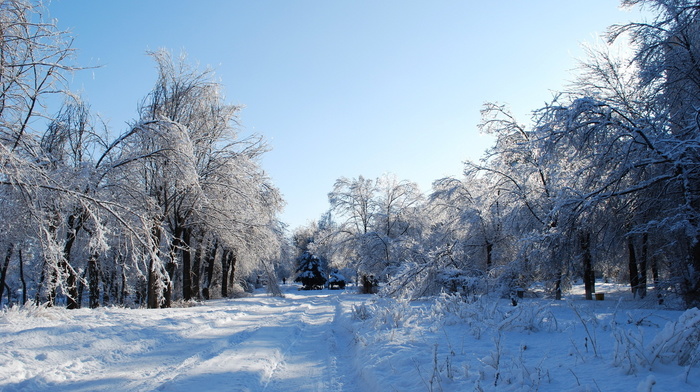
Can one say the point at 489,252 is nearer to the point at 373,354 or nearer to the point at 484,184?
the point at 484,184

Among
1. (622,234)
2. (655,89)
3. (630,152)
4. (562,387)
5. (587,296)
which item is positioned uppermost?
(655,89)

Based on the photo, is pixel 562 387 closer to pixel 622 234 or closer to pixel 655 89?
pixel 622 234

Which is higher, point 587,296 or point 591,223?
point 591,223

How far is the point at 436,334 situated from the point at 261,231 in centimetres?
1442

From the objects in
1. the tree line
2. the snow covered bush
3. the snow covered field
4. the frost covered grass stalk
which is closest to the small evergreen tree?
the tree line

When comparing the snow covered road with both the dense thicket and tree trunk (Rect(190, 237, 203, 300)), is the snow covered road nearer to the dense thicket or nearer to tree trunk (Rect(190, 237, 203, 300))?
the dense thicket

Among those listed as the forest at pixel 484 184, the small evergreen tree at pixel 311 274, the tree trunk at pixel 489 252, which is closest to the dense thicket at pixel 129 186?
the forest at pixel 484 184

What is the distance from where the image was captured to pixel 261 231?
68.7ft

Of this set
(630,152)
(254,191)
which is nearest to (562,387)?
(630,152)

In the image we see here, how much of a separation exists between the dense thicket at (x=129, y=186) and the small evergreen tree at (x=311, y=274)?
3701 centimetres

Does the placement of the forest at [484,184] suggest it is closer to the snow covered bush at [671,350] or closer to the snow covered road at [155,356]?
the snow covered road at [155,356]

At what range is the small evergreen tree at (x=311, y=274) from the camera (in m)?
62.1

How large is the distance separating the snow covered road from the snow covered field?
0.02 metres

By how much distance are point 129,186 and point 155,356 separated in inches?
304
